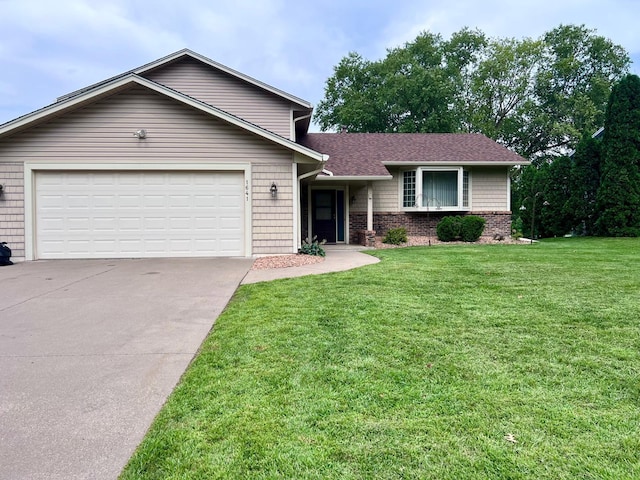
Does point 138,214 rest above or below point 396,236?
above

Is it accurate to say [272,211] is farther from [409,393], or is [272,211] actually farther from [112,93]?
[409,393]

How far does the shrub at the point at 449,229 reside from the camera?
13.9 meters

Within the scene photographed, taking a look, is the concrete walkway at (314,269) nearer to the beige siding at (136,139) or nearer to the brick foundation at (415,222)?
the beige siding at (136,139)

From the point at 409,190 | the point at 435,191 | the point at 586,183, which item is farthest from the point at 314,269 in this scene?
the point at 586,183

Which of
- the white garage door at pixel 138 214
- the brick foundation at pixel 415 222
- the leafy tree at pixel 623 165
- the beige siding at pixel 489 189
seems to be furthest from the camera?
the beige siding at pixel 489 189

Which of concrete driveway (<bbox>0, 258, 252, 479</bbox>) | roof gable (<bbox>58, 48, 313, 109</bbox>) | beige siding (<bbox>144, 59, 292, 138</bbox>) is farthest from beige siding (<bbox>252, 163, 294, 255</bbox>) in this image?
roof gable (<bbox>58, 48, 313, 109</bbox>)

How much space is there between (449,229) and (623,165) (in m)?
7.70

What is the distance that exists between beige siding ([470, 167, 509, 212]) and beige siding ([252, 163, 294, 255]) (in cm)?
866

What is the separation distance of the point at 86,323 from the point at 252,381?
269cm

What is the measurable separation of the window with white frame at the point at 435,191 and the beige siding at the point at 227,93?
5135 millimetres

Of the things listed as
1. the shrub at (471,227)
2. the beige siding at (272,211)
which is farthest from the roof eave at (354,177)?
the shrub at (471,227)

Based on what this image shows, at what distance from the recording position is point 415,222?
50.0ft

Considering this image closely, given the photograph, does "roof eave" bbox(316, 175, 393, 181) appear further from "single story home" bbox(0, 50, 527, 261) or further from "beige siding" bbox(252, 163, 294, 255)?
"beige siding" bbox(252, 163, 294, 255)

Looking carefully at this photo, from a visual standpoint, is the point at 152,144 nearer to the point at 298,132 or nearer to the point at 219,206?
the point at 219,206
